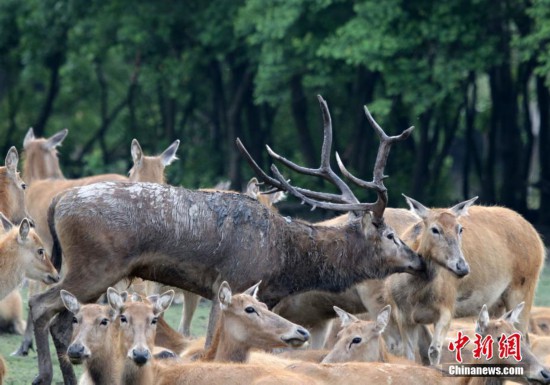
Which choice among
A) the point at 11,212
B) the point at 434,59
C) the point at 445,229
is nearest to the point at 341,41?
the point at 434,59

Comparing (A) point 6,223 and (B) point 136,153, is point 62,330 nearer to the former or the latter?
(A) point 6,223

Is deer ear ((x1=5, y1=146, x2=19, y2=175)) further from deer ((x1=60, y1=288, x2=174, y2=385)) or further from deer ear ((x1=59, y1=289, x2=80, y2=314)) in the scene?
deer ((x1=60, y1=288, x2=174, y2=385))

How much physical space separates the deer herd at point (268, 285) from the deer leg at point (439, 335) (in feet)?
0.04

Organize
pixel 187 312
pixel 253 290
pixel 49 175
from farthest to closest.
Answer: pixel 49 175, pixel 187 312, pixel 253 290

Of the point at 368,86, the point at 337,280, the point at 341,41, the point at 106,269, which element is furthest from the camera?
the point at 368,86

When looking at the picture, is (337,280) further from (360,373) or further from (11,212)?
(11,212)

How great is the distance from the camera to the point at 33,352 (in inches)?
463

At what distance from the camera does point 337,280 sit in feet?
34.8

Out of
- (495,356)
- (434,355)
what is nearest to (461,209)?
(434,355)

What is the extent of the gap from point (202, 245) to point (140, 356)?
5.91 feet

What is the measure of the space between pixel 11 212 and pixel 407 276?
13.9 ft

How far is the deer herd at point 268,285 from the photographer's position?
338 inches

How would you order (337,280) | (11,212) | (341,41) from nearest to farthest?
(337,280)
(11,212)
(341,41)

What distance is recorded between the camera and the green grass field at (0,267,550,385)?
1038 centimetres
